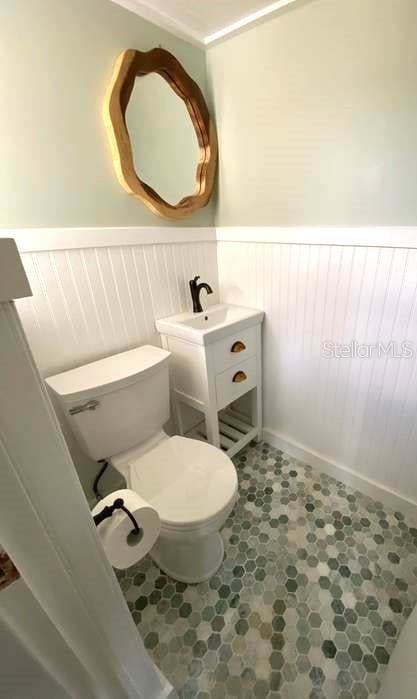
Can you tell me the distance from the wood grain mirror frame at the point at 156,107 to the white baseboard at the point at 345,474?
53.9 inches

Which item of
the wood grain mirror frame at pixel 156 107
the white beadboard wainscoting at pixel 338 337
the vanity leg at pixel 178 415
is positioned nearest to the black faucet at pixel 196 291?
the white beadboard wainscoting at pixel 338 337

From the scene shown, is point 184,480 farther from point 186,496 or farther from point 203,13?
point 203,13

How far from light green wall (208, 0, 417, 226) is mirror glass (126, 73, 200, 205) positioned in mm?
181

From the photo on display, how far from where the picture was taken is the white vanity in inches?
52.7

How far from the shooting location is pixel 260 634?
102cm

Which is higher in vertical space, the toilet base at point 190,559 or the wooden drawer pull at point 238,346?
the wooden drawer pull at point 238,346

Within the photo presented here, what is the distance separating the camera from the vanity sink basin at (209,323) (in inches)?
50.9

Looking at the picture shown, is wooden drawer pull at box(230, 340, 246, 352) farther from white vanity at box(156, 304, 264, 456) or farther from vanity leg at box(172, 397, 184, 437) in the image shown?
vanity leg at box(172, 397, 184, 437)

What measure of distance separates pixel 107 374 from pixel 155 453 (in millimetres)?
391

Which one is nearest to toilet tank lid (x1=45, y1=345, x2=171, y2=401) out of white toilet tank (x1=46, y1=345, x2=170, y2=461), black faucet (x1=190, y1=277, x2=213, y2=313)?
white toilet tank (x1=46, y1=345, x2=170, y2=461)

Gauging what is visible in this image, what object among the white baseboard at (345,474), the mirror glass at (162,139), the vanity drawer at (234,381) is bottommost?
the white baseboard at (345,474)

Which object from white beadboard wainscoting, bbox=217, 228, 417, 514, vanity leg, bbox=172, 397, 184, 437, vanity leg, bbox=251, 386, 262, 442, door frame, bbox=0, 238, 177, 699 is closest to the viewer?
door frame, bbox=0, 238, 177, 699

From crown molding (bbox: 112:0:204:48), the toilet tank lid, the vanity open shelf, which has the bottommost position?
the vanity open shelf

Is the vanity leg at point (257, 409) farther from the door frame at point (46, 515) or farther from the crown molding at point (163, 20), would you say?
the crown molding at point (163, 20)
